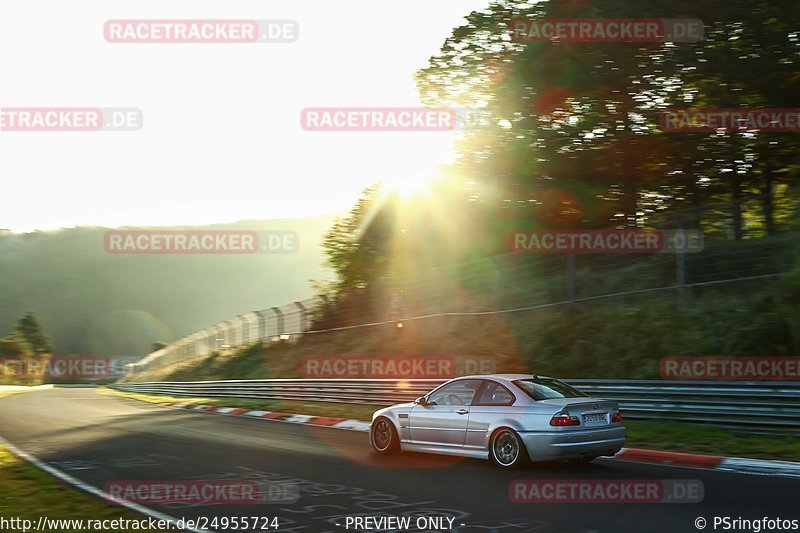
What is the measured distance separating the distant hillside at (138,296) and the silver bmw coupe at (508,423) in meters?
145

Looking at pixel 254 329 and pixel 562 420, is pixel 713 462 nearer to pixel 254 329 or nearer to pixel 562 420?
pixel 562 420

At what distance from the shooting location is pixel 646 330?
62.8 ft

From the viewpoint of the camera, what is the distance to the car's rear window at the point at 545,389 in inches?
428

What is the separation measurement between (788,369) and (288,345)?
2427cm

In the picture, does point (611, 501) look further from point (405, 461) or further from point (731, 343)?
point (731, 343)
